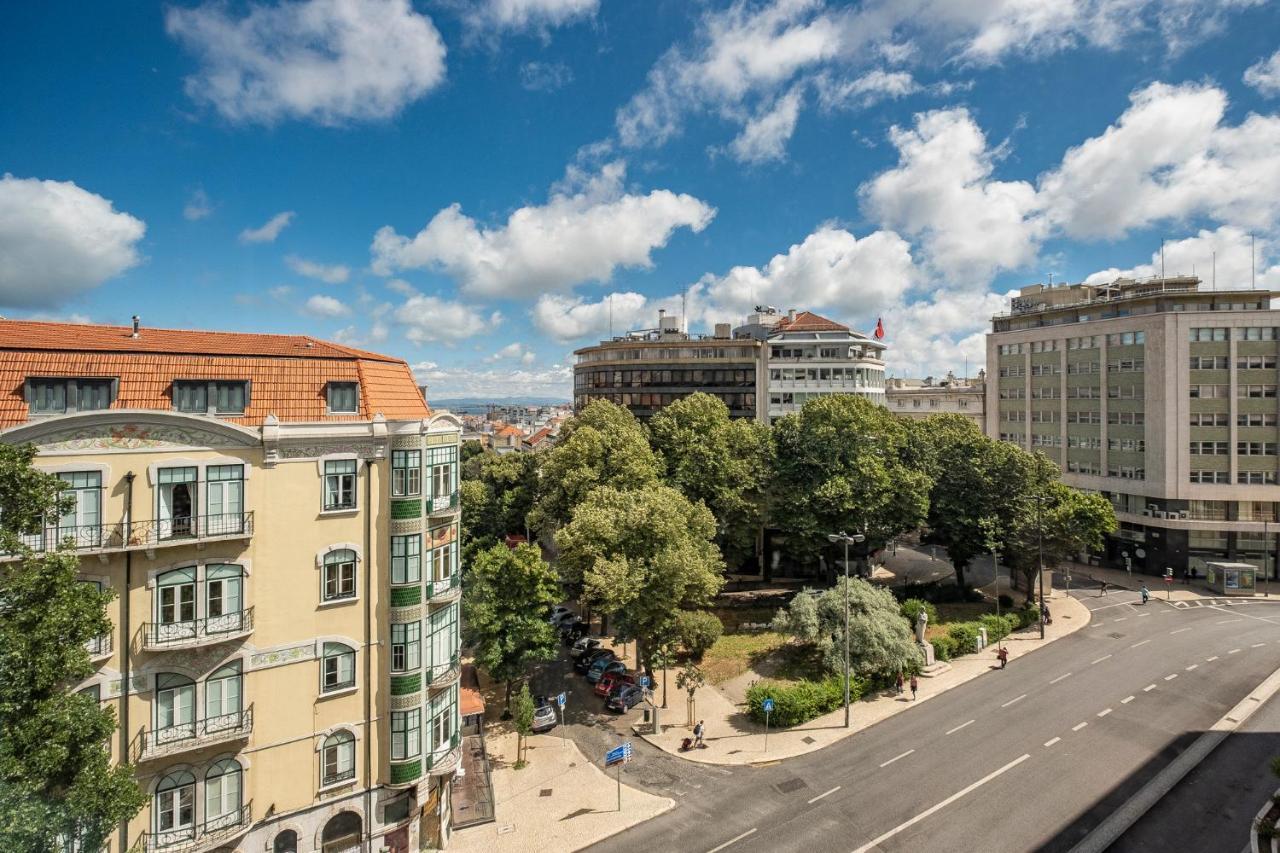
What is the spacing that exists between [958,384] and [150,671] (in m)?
140

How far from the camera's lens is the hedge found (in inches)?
1369

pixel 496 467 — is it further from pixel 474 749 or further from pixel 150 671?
pixel 150 671

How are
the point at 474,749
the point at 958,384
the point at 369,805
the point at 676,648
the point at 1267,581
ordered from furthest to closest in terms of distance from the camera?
the point at 958,384
the point at 1267,581
the point at 676,648
the point at 474,749
the point at 369,805

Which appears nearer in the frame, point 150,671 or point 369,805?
point 150,671

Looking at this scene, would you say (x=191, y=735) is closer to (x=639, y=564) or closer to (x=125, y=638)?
(x=125, y=638)

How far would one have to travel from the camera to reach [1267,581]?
5962 cm

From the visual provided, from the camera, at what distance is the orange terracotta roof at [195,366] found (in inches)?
841

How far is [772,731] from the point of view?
113 feet

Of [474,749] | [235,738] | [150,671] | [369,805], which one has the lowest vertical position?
[474,749]

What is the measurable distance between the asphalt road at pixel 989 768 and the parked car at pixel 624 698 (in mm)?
5105

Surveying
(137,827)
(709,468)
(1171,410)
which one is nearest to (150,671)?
(137,827)

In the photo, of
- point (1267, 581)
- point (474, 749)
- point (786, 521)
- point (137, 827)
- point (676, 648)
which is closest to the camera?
point (137, 827)

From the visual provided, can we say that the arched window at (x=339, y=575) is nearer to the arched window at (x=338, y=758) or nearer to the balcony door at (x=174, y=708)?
the balcony door at (x=174, y=708)

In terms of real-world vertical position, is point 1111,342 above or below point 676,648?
above
